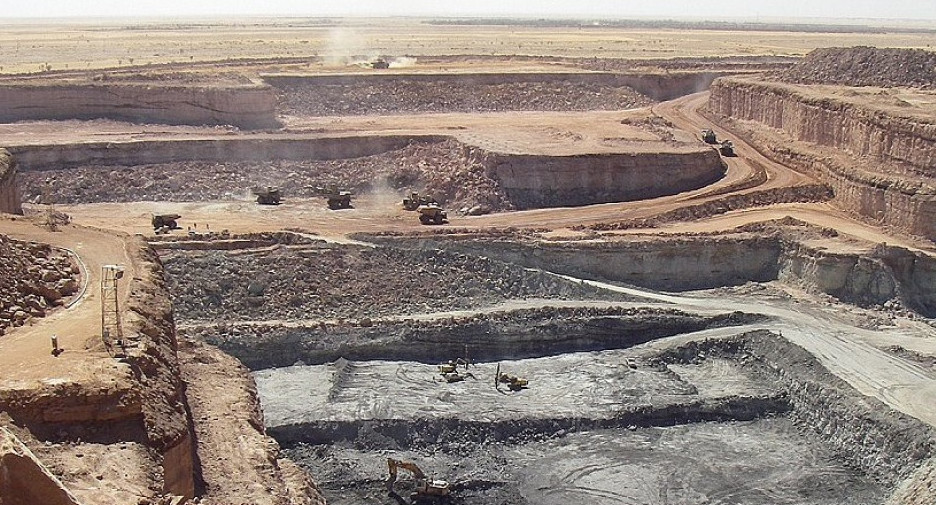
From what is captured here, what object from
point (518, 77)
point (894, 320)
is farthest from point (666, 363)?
point (518, 77)

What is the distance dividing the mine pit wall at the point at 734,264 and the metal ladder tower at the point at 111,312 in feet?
50.4

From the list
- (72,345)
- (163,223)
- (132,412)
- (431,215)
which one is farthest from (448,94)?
(132,412)

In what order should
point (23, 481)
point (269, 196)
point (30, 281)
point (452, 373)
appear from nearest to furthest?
point (23, 481) < point (30, 281) < point (452, 373) < point (269, 196)

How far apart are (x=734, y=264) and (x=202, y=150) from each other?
23.3 metres

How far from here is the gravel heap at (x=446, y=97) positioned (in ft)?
182

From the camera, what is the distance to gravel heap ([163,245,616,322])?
29469mm

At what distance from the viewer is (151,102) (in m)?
48.6

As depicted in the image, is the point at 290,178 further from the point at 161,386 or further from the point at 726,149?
the point at 161,386

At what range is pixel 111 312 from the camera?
16.2 meters

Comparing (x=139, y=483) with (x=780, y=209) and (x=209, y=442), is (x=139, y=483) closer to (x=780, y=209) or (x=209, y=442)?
(x=209, y=442)

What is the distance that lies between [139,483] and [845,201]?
3286 cm

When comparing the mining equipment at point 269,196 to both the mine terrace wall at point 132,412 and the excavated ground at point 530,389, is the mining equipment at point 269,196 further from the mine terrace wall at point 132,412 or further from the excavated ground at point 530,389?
the mine terrace wall at point 132,412

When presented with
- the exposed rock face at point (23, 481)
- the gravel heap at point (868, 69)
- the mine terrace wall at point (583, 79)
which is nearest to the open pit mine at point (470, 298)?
the exposed rock face at point (23, 481)

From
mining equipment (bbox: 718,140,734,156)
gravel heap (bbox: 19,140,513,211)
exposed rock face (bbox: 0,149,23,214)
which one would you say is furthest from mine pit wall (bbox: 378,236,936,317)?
mining equipment (bbox: 718,140,734,156)
